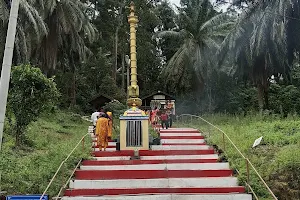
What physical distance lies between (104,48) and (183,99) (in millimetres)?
10692

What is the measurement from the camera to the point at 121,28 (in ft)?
126

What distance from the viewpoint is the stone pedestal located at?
43.4ft

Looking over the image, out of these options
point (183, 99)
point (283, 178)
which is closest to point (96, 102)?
point (183, 99)

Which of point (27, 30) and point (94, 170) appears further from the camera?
point (27, 30)

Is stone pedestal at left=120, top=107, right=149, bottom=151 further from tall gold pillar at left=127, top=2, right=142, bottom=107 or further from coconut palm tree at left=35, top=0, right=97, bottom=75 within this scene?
coconut palm tree at left=35, top=0, right=97, bottom=75

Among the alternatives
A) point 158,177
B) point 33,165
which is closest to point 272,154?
point 158,177

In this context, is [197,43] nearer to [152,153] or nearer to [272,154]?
[152,153]

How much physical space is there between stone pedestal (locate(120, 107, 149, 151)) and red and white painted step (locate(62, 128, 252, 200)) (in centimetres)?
43

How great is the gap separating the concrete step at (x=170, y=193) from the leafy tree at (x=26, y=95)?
5.07 m

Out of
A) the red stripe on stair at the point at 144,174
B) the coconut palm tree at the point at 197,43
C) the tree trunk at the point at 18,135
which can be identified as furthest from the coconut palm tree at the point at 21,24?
the coconut palm tree at the point at 197,43

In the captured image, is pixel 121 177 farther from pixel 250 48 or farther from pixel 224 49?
pixel 224 49

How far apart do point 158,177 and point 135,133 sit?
2937 millimetres

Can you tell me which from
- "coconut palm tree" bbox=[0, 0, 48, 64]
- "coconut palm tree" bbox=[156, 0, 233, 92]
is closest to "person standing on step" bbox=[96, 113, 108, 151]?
"coconut palm tree" bbox=[0, 0, 48, 64]

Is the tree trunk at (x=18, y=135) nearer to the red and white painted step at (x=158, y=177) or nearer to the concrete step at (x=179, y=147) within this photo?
the red and white painted step at (x=158, y=177)
